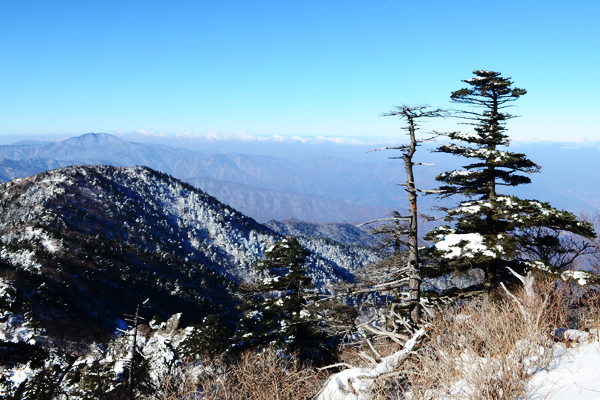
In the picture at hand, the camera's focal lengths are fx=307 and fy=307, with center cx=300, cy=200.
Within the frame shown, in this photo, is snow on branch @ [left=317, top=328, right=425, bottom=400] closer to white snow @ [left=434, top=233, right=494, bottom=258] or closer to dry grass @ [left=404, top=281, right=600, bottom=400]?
dry grass @ [left=404, top=281, right=600, bottom=400]

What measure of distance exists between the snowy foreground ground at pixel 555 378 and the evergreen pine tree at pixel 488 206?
18.5 feet

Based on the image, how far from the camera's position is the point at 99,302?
6512 centimetres

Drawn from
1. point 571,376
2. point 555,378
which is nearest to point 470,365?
point 555,378

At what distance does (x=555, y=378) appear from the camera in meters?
4.61

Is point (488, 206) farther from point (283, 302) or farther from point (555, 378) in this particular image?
point (283, 302)

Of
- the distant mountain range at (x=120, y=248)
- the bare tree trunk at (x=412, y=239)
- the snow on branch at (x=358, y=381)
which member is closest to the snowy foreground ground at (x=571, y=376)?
the snow on branch at (x=358, y=381)

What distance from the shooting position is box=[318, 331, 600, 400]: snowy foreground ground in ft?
13.9

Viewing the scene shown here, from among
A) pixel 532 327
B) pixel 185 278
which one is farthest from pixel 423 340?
pixel 185 278

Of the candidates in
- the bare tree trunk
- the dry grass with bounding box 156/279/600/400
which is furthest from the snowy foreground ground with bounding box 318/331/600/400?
the bare tree trunk

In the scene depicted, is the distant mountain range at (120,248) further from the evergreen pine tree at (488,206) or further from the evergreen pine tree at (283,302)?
the evergreen pine tree at (488,206)

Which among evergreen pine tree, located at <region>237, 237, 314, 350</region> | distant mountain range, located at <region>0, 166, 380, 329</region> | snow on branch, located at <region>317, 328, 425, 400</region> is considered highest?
snow on branch, located at <region>317, 328, 425, 400</region>

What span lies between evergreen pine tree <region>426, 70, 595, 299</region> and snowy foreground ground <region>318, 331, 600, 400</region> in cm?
563

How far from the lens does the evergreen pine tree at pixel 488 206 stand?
11062 mm

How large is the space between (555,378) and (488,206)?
326 inches
